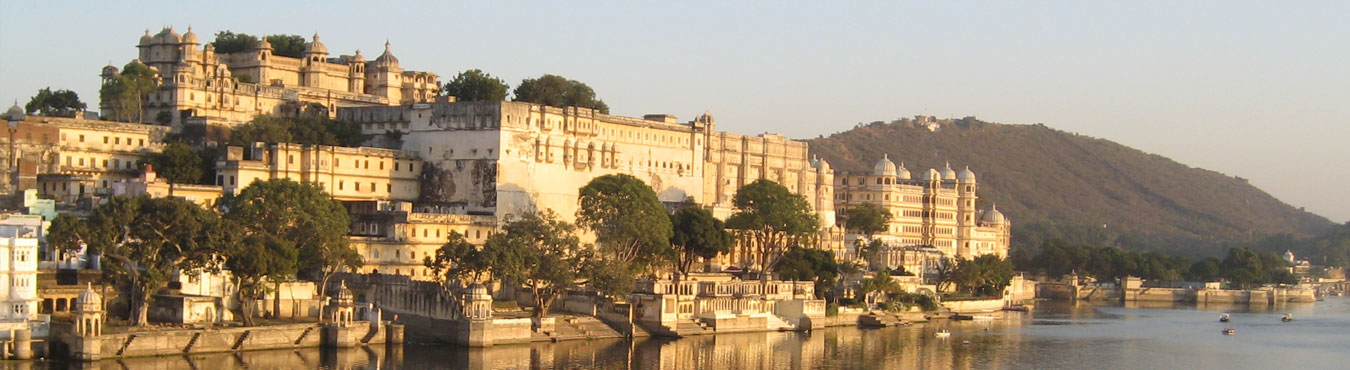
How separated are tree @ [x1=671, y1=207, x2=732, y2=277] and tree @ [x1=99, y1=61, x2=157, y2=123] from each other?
77.7ft

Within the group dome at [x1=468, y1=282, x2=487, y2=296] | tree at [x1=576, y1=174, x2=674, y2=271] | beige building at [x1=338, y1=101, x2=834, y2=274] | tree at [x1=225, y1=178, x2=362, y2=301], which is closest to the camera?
dome at [x1=468, y1=282, x2=487, y2=296]

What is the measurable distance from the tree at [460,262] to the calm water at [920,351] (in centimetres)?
362

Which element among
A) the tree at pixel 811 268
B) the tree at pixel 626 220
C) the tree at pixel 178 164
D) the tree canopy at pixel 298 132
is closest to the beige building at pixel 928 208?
the tree at pixel 811 268

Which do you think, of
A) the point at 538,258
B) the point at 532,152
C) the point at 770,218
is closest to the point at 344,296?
the point at 538,258

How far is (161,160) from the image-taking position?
7294 centimetres

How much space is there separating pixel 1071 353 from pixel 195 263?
32.4 m

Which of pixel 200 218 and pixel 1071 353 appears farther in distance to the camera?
pixel 1071 353

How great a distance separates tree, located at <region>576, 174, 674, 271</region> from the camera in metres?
72.8

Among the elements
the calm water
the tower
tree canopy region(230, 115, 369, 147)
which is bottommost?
the calm water

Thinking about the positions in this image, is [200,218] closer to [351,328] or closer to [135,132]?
[351,328]

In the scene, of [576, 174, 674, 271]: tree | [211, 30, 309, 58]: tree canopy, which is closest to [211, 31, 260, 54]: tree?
[211, 30, 309, 58]: tree canopy

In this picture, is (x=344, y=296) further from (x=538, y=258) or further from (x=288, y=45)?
(x=288, y=45)

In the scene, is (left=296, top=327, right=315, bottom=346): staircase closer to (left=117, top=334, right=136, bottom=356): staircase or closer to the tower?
(left=117, top=334, right=136, bottom=356): staircase

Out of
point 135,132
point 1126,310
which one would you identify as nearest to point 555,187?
point 135,132
